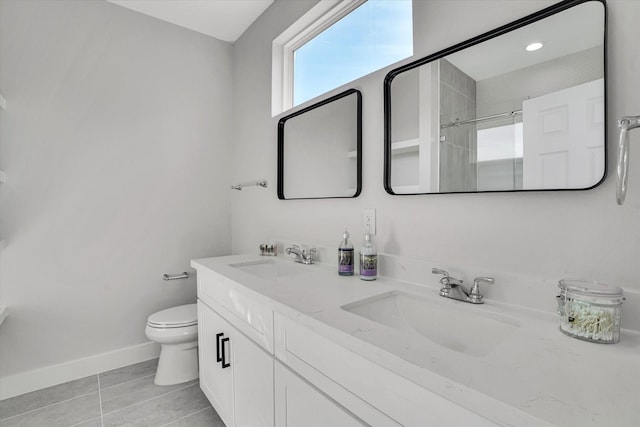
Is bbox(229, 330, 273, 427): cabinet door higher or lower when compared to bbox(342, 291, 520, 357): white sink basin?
lower

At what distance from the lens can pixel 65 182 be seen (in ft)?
6.54

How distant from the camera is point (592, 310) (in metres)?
0.70

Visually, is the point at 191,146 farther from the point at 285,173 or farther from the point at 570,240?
the point at 570,240

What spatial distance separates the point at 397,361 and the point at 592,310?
1.51ft

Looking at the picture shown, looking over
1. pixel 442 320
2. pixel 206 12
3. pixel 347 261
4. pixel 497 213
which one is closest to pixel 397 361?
pixel 442 320

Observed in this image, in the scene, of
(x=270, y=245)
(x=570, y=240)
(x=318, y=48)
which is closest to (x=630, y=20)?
(x=570, y=240)

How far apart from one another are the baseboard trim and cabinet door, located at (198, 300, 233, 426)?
0.79 meters

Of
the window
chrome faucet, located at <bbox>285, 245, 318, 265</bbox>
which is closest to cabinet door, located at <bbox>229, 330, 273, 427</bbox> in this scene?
chrome faucet, located at <bbox>285, 245, 318, 265</bbox>

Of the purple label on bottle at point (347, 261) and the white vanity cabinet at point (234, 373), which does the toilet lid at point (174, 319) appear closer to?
the white vanity cabinet at point (234, 373)

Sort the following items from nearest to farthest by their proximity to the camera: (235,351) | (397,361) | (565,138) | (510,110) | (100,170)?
(397,361) < (565,138) < (510,110) < (235,351) < (100,170)

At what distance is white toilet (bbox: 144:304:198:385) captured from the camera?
1922mm

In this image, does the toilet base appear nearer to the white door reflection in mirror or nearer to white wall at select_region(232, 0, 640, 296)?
white wall at select_region(232, 0, 640, 296)

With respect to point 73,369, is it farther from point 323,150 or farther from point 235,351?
point 323,150

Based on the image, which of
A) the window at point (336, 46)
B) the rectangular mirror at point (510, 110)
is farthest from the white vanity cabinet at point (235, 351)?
the window at point (336, 46)
